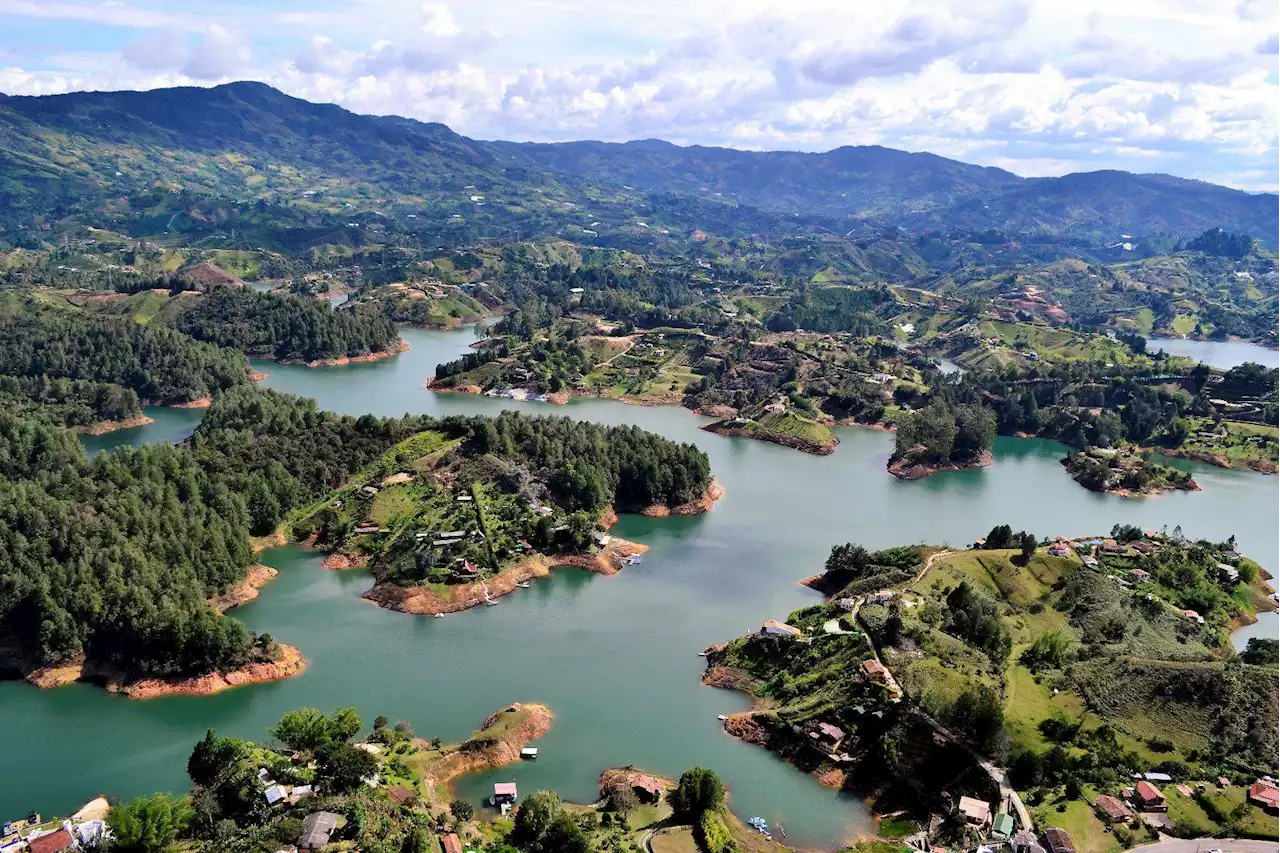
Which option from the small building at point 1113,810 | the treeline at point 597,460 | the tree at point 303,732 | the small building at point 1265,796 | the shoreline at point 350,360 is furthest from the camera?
the shoreline at point 350,360

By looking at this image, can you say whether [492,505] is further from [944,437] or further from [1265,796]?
[944,437]

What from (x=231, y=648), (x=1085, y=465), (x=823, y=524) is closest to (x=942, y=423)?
(x=1085, y=465)

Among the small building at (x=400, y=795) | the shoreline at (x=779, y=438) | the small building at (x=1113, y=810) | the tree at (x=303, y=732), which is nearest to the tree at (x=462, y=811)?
the small building at (x=400, y=795)

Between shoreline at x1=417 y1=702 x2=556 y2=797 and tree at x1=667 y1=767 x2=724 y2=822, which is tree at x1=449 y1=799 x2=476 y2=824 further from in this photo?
tree at x1=667 y1=767 x2=724 y2=822

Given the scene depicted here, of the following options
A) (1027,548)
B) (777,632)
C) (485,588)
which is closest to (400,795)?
(777,632)

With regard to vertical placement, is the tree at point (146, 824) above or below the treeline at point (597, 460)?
below

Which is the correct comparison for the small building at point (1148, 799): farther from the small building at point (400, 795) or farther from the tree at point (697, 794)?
the small building at point (400, 795)

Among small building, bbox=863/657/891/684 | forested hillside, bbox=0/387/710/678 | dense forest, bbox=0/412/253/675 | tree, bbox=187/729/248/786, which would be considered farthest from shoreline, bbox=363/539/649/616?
small building, bbox=863/657/891/684
